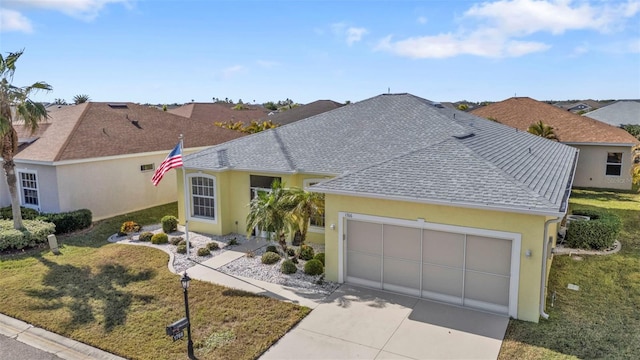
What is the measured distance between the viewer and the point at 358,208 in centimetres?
1245

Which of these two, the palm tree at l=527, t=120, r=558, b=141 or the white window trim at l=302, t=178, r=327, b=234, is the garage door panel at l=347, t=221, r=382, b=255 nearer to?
the white window trim at l=302, t=178, r=327, b=234

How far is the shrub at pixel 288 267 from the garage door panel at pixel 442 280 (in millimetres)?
4154

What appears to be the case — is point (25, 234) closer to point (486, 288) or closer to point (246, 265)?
point (246, 265)

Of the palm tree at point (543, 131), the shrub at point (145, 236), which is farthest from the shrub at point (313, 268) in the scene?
the palm tree at point (543, 131)

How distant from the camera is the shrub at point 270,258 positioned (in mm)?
14602

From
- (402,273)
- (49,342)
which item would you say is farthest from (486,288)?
(49,342)

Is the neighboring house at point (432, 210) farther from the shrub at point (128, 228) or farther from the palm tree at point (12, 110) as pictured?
the palm tree at point (12, 110)

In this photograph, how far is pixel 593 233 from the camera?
52.7 feet

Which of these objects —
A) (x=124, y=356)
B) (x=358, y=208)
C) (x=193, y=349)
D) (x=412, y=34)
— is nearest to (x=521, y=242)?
(x=358, y=208)

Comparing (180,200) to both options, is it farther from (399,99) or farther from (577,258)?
(577,258)

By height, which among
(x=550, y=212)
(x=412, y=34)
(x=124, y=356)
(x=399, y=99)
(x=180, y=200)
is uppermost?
(x=412, y=34)

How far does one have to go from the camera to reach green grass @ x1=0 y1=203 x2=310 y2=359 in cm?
973

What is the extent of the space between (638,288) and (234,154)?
1526 cm

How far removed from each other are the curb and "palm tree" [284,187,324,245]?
6.46 meters
